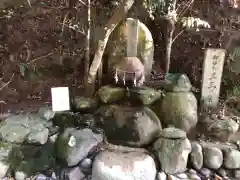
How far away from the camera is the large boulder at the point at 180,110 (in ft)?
11.0

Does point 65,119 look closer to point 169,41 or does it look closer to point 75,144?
point 75,144

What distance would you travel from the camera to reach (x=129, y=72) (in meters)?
3.40

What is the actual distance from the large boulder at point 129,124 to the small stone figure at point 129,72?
1.08 ft

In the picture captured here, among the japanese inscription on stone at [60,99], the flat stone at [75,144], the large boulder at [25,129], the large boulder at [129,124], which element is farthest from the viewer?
the japanese inscription on stone at [60,99]

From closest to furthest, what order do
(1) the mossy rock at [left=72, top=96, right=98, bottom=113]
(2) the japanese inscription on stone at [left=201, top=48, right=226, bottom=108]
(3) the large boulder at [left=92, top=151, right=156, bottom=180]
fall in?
(3) the large boulder at [left=92, top=151, right=156, bottom=180]
(1) the mossy rock at [left=72, top=96, right=98, bottom=113]
(2) the japanese inscription on stone at [left=201, top=48, right=226, bottom=108]

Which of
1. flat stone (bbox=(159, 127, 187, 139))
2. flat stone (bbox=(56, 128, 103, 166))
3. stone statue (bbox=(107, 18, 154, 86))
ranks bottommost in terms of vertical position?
flat stone (bbox=(56, 128, 103, 166))

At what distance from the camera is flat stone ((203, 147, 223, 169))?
3061mm

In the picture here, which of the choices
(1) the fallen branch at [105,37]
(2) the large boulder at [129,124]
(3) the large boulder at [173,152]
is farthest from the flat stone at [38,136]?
(3) the large boulder at [173,152]

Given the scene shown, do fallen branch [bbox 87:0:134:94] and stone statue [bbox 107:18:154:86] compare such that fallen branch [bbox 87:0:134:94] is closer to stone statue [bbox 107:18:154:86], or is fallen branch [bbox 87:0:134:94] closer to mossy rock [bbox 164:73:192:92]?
stone statue [bbox 107:18:154:86]

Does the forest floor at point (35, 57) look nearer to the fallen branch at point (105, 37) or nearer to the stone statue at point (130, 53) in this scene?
the fallen branch at point (105, 37)

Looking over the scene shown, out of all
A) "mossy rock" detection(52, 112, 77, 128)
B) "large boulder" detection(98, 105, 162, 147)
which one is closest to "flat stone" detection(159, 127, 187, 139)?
"large boulder" detection(98, 105, 162, 147)

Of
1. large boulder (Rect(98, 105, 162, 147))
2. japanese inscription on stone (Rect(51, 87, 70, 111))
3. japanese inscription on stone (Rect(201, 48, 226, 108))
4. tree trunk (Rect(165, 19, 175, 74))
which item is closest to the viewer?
large boulder (Rect(98, 105, 162, 147))

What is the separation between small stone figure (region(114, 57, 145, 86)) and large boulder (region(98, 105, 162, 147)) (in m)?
0.33

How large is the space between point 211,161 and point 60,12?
254 cm
